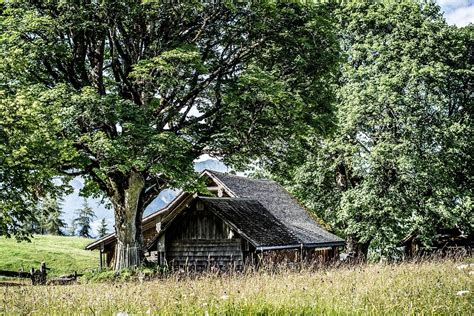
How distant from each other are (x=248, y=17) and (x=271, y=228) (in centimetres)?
1409

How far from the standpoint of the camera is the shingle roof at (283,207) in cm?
3592

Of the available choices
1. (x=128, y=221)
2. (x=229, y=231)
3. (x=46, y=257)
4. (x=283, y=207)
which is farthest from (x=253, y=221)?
(x=46, y=257)

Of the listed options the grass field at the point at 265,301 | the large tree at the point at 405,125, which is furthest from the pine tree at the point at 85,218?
the grass field at the point at 265,301

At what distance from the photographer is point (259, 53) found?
25250 millimetres

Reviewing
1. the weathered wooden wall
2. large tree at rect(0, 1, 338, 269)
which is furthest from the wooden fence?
the weathered wooden wall

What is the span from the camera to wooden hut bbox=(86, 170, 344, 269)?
98.1 ft

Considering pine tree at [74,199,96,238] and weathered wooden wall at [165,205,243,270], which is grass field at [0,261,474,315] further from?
pine tree at [74,199,96,238]

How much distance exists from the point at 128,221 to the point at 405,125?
62.7 ft

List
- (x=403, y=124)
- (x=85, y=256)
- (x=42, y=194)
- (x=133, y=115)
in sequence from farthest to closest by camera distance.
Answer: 1. (x=85, y=256)
2. (x=403, y=124)
3. (x=133, y=115)
4. (x=42, y=194)

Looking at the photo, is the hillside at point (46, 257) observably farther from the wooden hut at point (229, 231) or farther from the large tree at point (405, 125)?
the large tree at point (405, 125)

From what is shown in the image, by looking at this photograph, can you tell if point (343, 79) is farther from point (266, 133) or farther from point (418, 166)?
point (266, 133)

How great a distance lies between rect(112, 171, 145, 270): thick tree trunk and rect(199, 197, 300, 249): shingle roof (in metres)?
4.79

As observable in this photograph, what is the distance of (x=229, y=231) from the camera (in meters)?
29.9

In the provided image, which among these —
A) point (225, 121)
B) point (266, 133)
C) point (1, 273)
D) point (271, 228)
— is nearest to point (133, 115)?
point (225, 121)
